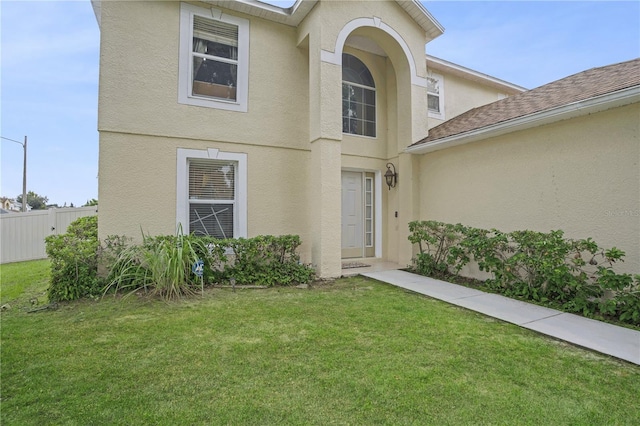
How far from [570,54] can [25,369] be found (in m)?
15.4

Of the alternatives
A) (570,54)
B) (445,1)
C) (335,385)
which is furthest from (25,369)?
(570,54)

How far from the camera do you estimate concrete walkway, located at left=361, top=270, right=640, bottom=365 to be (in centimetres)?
347

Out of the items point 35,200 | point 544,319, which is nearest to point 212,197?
point 544,319

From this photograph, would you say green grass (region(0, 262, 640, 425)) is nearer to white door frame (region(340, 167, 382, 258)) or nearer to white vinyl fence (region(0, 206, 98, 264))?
white door frame (region(340, 167, 382, 258))

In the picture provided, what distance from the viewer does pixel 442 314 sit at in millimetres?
4578

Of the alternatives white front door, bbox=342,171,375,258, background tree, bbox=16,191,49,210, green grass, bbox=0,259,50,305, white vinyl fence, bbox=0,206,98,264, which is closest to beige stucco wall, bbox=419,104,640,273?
white front door, bbox=342,171,375,258

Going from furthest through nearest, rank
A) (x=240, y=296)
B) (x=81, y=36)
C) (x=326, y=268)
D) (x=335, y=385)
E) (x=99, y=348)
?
(x=81, y=36), (x=326, y=268), (x=240, y=296), (x=99, y=348), (x=335, y=385)

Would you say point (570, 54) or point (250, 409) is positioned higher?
point (570, 54)

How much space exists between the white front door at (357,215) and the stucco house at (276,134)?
0.13ft

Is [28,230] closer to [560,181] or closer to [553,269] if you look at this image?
[553,269]

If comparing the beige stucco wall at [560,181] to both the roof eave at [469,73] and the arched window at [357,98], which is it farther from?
the roof eave at [469,73]

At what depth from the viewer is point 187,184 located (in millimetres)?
6703

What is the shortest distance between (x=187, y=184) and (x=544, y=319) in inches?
264

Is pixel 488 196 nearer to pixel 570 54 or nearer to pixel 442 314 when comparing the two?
pixel 442 314
